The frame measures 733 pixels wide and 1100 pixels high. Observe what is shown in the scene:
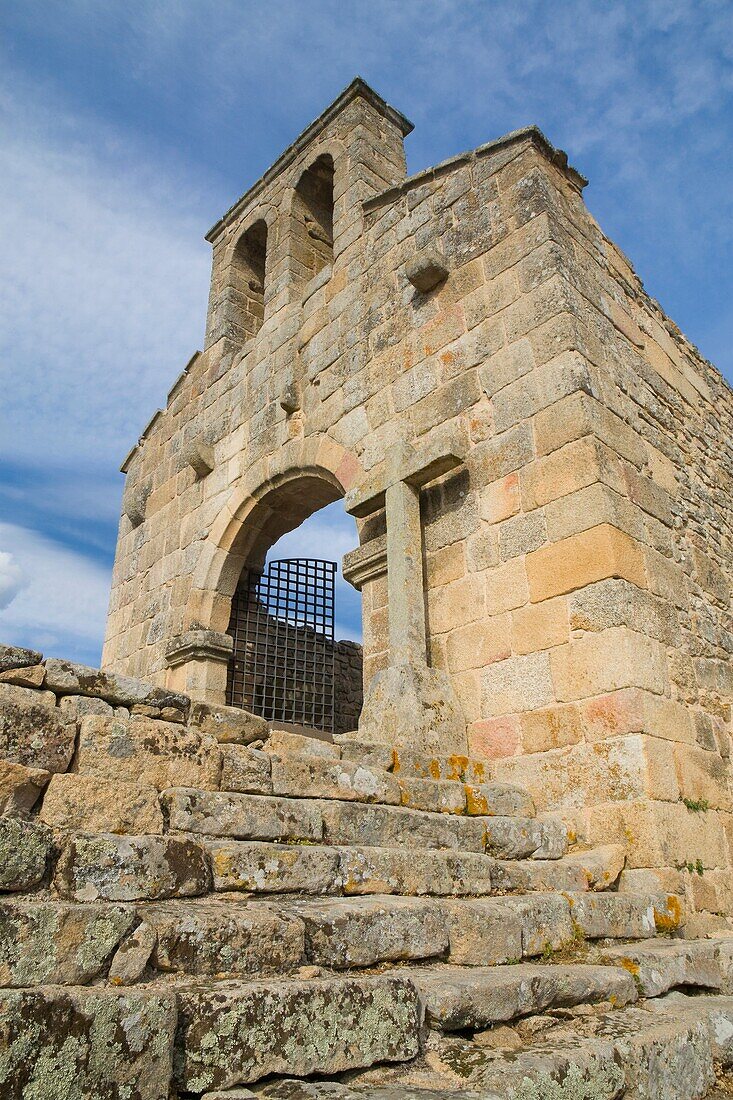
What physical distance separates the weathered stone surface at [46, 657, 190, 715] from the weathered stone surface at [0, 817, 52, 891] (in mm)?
658

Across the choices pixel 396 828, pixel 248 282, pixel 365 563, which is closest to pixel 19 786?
pixel 396 828

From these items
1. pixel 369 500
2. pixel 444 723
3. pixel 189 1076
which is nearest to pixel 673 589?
pixel 444 723

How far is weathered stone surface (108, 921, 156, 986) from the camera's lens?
1.61 m

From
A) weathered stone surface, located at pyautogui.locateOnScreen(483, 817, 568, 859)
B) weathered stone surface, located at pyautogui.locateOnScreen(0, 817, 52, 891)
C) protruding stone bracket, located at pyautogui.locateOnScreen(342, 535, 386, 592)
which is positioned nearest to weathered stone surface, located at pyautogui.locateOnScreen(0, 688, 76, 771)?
weathered stone surface, located at pyautogui.locateOnScreen(0, 817, 52, 891)

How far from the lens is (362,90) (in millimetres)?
7340

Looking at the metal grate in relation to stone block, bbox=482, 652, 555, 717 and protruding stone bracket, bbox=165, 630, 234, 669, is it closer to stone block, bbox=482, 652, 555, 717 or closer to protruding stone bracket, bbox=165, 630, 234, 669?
protruding stone bracket, bbox=165, 630, 234, 669

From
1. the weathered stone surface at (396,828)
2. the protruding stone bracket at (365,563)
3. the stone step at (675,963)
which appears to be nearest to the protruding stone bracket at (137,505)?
the protruding stone bracket at (365,563)

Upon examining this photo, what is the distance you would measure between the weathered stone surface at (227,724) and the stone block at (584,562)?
5.86ft

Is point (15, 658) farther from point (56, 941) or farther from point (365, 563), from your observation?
point (365, 563)

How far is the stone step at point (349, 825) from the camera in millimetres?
2301

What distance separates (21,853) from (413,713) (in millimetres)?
2512

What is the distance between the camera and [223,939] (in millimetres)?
1787

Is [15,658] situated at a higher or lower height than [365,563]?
lower

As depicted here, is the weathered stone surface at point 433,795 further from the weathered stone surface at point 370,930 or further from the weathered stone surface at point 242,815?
the weathered stone surface at point 370,930
